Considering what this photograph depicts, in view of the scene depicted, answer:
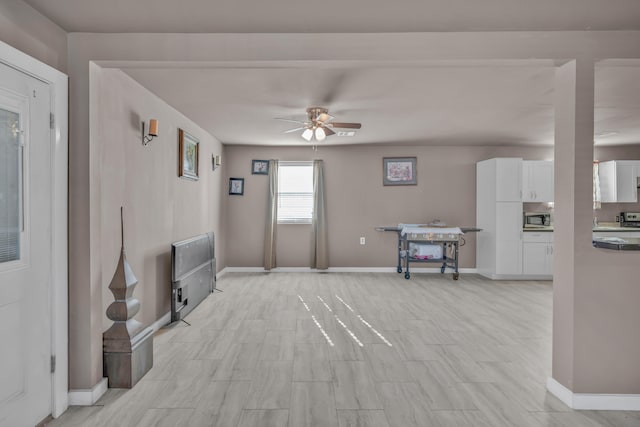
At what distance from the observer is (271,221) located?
627cm

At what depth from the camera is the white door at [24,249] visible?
1757mm

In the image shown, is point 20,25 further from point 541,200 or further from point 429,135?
point 541,200

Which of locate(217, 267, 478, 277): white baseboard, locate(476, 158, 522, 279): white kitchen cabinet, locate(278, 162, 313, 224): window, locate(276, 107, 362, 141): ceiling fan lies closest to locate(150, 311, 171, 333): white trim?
locate(276, 107, 362, 141): ceiling fan

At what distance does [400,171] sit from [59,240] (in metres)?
5.29

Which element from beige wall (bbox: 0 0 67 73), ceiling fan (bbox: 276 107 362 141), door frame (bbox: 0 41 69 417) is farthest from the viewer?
ceiling fan (bbox: 276 107 362 141)

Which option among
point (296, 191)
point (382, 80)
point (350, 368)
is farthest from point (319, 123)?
point (296, 191)

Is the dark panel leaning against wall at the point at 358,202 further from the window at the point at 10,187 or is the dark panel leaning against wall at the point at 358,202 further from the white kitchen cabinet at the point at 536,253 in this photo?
the window at the point at 10,187

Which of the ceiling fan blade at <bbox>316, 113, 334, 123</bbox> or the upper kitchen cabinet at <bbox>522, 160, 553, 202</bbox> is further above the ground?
the ceiling fan blade at <bbox>316, 113, 334, 123</bbox>

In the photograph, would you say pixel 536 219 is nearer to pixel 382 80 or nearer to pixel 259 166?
pixel 382 80

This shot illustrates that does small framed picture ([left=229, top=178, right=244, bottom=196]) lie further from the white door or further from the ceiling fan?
the white door

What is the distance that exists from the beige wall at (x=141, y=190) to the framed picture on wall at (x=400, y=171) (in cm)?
337

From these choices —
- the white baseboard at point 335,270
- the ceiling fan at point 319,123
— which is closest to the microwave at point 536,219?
the white baseboard at point 335,270

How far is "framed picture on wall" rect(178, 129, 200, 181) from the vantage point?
402cm

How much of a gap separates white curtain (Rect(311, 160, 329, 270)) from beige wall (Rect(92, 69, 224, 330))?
232 cm
